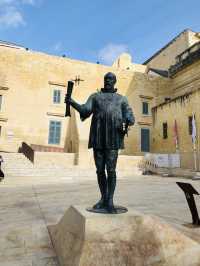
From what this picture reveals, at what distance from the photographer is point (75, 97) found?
80.3ft

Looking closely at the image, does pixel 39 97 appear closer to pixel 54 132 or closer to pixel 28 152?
pixel 54 132

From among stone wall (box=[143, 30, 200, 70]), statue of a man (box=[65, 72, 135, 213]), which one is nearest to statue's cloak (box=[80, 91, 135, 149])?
statue of a man (box=[65, 72, 135, 213])

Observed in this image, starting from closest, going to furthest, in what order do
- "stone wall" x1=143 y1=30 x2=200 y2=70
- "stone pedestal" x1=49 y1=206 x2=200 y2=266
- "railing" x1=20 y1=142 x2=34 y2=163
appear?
1. "stone pedestal" x1=49 y1=206 x2=200 y2=266
2. "railing" x1=20 y1=142 x2=34 y2=163
3. "stone wall" x1=143 y1=30 x2=200 y2=70

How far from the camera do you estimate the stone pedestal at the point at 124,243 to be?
258 cm

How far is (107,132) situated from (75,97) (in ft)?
70.2

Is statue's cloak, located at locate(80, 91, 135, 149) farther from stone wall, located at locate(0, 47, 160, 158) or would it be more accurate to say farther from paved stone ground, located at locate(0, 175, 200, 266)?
stone wall, located at locate(0, 47, 160, 158)

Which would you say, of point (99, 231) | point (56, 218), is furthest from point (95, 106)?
point (56, 218)

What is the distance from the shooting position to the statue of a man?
3.51m

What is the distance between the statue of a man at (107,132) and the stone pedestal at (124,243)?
51 cm

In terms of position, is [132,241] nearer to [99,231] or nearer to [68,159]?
[99,231]

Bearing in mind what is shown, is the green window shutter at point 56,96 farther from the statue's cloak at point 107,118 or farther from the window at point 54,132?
the statue's cloak at point 107,118

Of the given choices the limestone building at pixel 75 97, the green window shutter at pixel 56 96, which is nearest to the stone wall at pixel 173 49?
the limestone building at pixel 75 97

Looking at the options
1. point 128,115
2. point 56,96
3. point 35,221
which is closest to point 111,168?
point 128,115

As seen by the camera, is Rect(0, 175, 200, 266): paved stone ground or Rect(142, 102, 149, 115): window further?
Rect(142, 102, 149, 115): window
